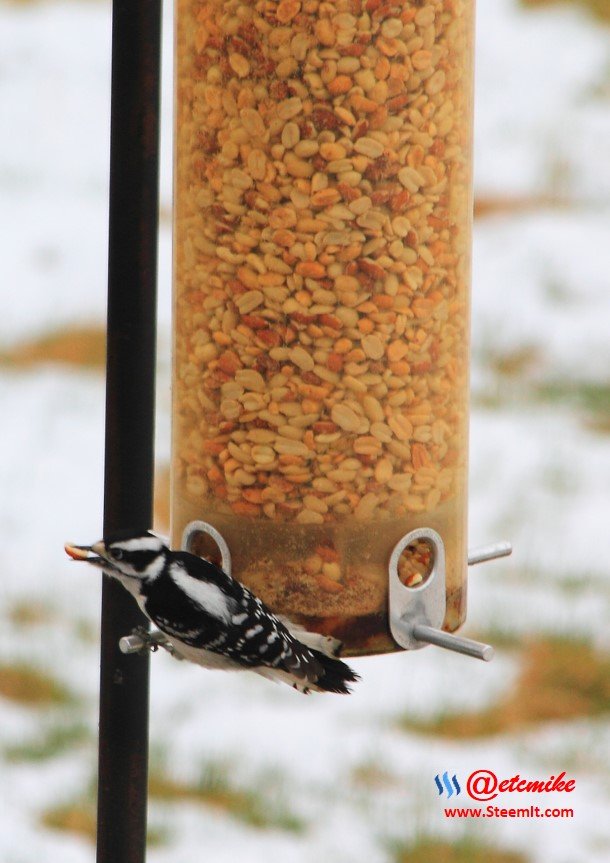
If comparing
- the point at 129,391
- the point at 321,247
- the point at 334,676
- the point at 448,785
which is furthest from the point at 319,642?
the point at 448,785

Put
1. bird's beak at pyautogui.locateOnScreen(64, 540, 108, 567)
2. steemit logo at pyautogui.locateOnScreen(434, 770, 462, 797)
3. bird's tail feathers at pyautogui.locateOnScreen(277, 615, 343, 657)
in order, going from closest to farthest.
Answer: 1. bird's beak at pyautogui.locateOnScreen(64, 540, 108, 567)
2. bird's tail feathers at pyautogui.locateOnScreen(277, 615, 343, 657)
3. steemit logo at pyautogui.locateOnScreen(434, 770, 462, 797)

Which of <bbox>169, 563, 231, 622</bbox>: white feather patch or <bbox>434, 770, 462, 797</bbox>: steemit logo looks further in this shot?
<bbox>434, 770, 462, 797</bbox>: steemit logo

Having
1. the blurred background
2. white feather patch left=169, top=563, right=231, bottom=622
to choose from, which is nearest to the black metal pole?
white feather patch left=169, top=563, right=231, bottom=622

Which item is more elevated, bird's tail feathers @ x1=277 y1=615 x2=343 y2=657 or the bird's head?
the bird's head

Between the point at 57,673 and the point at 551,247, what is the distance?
10.5 feet

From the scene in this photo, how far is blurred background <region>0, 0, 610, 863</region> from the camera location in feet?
13.0

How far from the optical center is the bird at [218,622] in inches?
83.0

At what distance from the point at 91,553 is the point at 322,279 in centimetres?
55

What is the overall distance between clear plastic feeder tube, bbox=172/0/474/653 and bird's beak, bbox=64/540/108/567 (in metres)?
0.35

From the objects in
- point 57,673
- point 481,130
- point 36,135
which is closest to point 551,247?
point 481,130

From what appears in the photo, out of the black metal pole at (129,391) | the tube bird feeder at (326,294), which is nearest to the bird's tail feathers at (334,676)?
the tube bird feeder at (326,294)

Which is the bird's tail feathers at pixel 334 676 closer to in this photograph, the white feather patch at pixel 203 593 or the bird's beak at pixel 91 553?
the white feather patch at pixel 203 593

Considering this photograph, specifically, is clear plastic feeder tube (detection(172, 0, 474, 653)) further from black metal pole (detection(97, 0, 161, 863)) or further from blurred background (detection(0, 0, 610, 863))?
blurred background (detection(0, 0, 610, 863))

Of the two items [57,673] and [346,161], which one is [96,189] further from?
[346,161]
